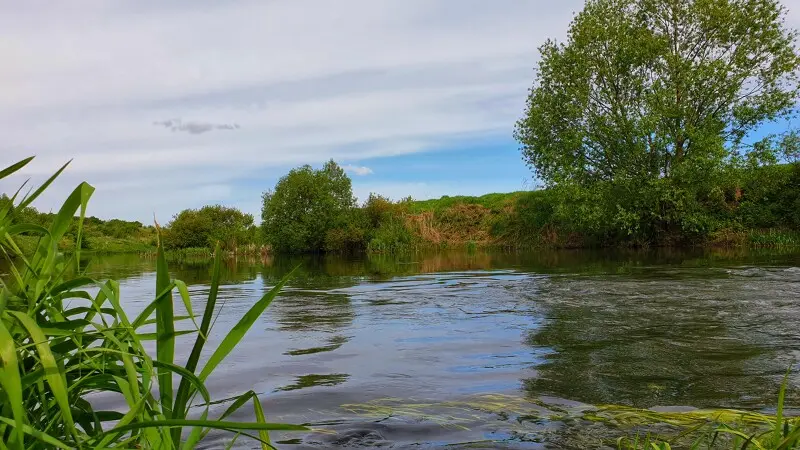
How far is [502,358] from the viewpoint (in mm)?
5922

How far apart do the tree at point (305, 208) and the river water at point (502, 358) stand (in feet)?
81.9

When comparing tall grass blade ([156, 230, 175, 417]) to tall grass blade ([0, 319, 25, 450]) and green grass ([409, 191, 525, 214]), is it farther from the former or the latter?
green grass ([409, 191, 525, 214])

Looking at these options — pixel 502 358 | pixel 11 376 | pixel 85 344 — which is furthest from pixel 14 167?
pixel 502 358

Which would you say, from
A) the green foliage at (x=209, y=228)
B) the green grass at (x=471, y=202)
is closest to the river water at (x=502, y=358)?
the green grass at (x=471, y=202)

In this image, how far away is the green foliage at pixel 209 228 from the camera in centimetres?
4272

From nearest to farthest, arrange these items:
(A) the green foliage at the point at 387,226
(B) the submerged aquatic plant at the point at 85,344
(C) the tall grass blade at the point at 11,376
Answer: (C) the tall grass blade at the point at 11,376 → (B) the submerged aquatic plant at the point at 85,344 → (A) the green foliage at the point at 387,226

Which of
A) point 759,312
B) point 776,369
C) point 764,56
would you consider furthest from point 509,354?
point 764,56

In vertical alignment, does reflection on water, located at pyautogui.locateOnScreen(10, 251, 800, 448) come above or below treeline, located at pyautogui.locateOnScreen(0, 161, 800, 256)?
below

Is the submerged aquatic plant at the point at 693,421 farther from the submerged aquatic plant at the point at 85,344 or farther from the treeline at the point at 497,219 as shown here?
the treeline at the point at 497,219

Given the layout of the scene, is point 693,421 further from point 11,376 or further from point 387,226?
point 387,226

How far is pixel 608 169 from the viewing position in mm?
25781

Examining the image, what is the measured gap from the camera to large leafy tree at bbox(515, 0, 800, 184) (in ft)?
78.5

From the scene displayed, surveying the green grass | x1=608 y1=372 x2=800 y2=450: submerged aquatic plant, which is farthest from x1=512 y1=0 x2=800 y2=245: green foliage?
x1=608 y1=372 x2=800 y2=450: submerged aquatic plant

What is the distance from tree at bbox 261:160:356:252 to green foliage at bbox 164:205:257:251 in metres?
4.87
